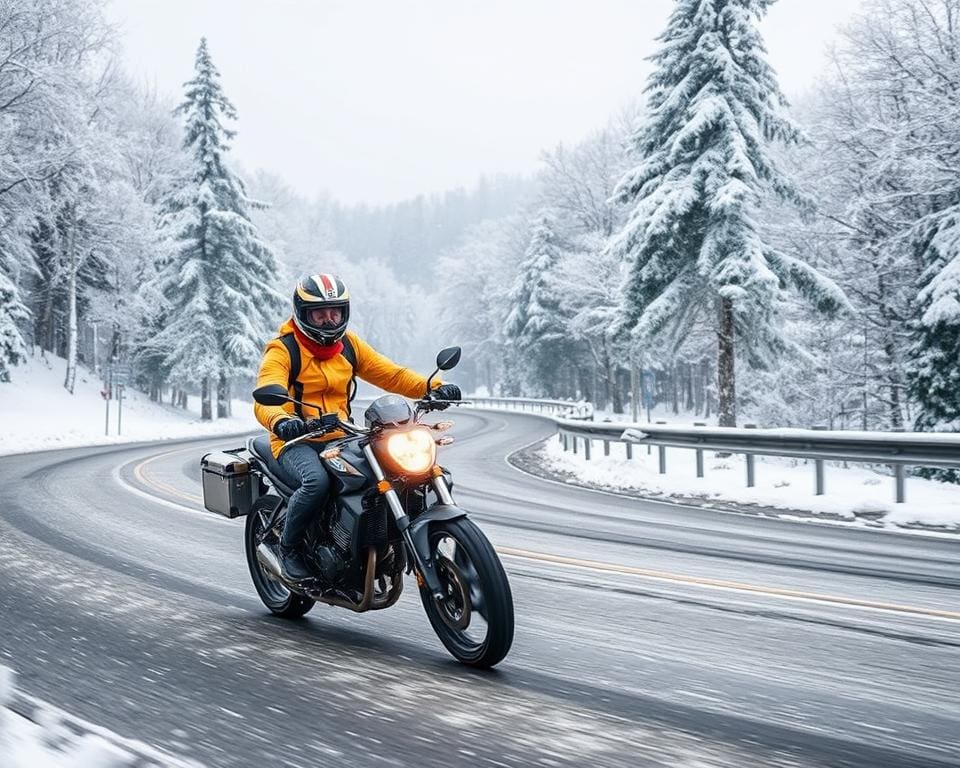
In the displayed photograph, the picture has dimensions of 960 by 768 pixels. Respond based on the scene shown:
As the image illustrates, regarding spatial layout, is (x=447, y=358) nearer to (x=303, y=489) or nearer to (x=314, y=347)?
(x=314, y=347)

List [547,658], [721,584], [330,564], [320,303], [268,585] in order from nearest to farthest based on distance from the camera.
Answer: [547,658], [330,564], [320,303], [268,585], [721,584]

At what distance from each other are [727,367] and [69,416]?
959 inches

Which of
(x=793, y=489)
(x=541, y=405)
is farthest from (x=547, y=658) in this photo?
(x=541, y=405)

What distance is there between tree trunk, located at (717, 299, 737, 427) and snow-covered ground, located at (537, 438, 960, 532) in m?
4.20

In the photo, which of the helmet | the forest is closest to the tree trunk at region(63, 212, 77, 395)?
the forest

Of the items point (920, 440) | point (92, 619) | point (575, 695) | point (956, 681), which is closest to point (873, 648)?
point (956, 681)

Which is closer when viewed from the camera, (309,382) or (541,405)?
(309,382)

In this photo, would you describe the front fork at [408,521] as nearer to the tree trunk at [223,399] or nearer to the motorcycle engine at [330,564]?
the motorcycle engine at [330,564]

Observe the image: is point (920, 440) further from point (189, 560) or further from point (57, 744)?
point (57, 744)

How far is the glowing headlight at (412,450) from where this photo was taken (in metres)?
4.33

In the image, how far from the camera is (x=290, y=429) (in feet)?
14.9

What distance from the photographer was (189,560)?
23.8ft

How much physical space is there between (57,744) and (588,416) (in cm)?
2869

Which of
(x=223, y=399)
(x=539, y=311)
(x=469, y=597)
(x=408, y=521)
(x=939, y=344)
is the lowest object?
(x=469, y=597)
